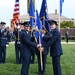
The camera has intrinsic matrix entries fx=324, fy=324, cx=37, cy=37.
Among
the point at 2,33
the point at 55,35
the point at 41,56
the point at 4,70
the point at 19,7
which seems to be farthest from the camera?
the point at 19,7

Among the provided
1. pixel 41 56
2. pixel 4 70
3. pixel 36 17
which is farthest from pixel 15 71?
pixel 36 17

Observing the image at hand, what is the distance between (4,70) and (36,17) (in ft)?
8.07

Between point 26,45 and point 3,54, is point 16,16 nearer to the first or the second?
point 3,54

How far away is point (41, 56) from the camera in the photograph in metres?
11.6

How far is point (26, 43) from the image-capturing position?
1012 centimetres

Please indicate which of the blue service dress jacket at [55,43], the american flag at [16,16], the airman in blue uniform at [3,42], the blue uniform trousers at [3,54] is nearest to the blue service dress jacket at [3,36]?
the airman in blue uniform at [3,42]

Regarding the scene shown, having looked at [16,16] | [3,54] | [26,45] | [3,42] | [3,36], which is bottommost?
[3,54]

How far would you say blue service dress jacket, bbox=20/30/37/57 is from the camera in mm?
10086

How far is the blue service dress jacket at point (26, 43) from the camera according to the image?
33.1ft

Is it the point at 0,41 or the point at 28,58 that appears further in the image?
the point at 0,41

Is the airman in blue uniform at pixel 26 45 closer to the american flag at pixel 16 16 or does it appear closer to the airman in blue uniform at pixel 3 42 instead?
the airman in blue uniform at pixel 3 42

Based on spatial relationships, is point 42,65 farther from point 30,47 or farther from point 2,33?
point 2,33

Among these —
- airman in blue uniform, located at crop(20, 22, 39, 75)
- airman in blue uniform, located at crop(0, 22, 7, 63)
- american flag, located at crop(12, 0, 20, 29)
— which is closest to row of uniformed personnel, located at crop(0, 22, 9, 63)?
airman in blue uniform, located at crop(0, 22, 7, 63)

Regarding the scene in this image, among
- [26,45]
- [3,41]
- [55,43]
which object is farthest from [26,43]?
[3,41]
